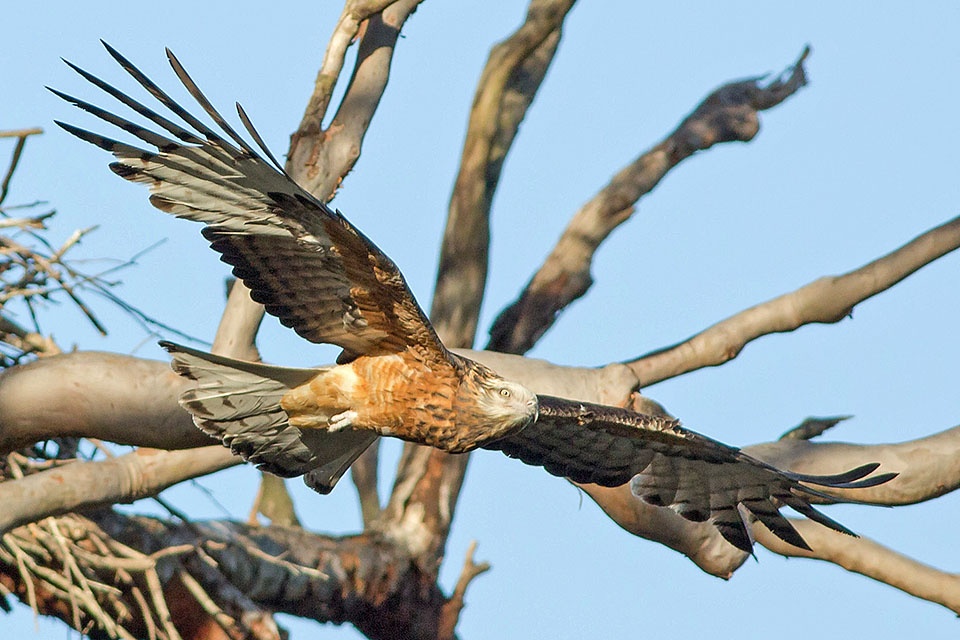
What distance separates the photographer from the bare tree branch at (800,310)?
507 centimetres

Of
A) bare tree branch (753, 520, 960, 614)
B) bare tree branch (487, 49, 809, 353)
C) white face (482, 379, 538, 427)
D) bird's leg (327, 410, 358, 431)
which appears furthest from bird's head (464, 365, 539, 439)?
bare tree branch (487, 49, 809, 353)

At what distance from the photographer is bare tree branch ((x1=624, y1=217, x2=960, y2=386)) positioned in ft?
16.6

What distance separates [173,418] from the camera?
4.15 m

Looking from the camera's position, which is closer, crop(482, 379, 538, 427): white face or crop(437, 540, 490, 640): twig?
crop(482, 379, 538, 427): white face

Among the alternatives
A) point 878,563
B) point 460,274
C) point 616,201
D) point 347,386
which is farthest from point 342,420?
point 616,201

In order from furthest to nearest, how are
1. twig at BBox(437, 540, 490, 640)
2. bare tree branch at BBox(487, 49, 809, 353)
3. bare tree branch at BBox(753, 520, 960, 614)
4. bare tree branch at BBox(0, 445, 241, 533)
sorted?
bare tree branch at BBox(487, 49, 809, 353) < twig at BBox(437, 540, 490, 640) < bare tree branch at BBox(753, 520, 960, 614) < bare tree branch at BBox(0, 445, 241, 533)

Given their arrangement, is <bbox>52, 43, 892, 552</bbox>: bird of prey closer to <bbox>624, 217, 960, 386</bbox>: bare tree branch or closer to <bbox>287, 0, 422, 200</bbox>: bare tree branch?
<bbox>624, 217, 960, 386</bbox>: bare tree branch

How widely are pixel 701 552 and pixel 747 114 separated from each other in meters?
3.79

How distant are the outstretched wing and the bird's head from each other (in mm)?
589

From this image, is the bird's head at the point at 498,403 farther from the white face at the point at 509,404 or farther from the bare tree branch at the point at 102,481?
the bare tree branch at the point at 102,481

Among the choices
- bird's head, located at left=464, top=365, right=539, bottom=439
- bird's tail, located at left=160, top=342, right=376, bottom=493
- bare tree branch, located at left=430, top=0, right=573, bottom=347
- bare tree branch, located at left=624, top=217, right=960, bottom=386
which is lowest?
bird's tail, located at left=160, top=342, right=376, bottom=493

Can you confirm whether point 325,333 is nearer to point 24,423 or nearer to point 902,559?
point 24,423

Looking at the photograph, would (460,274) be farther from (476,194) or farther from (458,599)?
(458,599)

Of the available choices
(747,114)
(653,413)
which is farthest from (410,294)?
(747,114)
